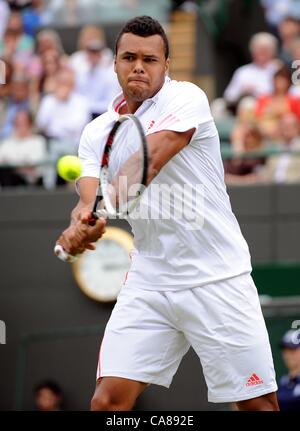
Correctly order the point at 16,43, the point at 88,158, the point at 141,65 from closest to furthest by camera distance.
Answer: the point at 141,65, the point at 88,158, the point at 16,43

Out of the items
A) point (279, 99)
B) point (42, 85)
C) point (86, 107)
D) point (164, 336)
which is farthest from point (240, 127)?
point (164, 336)

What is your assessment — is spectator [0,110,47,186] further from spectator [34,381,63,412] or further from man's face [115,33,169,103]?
man's face [115,33,169,103]

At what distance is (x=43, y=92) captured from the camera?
43.7 ft

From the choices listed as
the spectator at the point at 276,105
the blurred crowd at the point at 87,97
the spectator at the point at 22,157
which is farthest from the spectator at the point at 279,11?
the spectator at the point at 22,157

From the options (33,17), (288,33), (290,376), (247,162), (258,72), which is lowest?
(290,376)

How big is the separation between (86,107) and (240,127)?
1.99 metres

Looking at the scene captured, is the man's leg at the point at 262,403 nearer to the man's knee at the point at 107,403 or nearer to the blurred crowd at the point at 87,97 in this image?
the man's knee at the point at 107,403

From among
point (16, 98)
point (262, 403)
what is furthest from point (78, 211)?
point (16, 98)

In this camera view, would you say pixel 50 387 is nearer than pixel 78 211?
No

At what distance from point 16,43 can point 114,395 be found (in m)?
8.87

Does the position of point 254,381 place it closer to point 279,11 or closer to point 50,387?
point 50,387

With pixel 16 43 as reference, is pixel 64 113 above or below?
below

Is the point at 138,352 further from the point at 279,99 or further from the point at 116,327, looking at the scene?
the point at 279,99

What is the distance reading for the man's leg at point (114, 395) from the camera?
593cm
